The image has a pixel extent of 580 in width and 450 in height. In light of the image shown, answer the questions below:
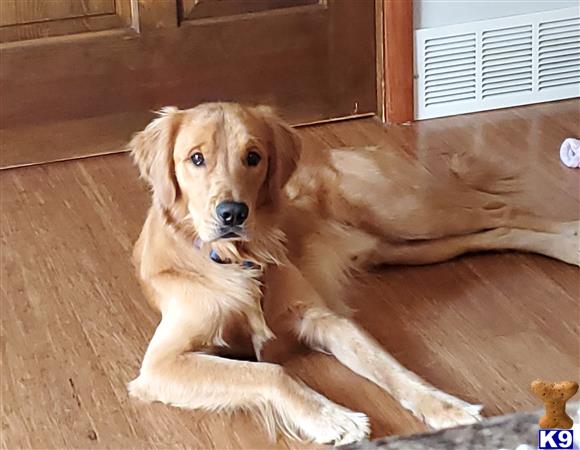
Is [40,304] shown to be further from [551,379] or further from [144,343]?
[551,379]

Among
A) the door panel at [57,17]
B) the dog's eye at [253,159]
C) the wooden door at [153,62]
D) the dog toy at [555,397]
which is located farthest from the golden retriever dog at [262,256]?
the door panel at [57,17]

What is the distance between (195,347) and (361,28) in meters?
1.58

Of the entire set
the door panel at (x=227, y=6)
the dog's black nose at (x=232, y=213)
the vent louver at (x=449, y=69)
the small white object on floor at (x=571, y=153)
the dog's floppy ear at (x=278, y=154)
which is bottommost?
the small white object on floor at (x=571, y=153)

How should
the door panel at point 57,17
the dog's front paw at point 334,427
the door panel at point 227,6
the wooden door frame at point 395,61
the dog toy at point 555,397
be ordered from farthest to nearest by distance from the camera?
the wooden door frame at point 395,61, the door panel at point 227,6, the door panel at point 57,17, the dog's front paw at point 334,427, the dog toy at point 555,397

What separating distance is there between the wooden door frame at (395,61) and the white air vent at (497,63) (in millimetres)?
34

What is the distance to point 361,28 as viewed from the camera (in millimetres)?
3666


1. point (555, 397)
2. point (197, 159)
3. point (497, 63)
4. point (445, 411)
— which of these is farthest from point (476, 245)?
point (555, 397)

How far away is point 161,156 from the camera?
8.00 feet

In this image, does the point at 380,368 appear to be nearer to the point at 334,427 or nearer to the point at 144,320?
the point at 334,427

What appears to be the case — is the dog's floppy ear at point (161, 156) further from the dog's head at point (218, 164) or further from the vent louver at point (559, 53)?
the vent louver at point (559, 53)

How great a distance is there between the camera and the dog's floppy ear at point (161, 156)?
2.44m

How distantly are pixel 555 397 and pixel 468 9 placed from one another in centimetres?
218

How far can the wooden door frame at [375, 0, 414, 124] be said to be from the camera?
142 inches

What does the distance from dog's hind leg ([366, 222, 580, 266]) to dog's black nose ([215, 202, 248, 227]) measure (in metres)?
0.63
